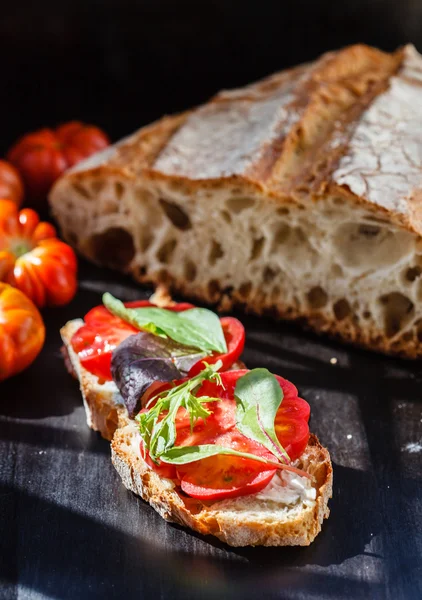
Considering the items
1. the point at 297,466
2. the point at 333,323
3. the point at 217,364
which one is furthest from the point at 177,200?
the point at 297,466

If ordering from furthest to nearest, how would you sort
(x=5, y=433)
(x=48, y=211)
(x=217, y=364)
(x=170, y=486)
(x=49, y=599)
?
(x=48, y=211), (x=5, y=433), (x=217, y=364), (x=170, y=486), (x=49, y=599)

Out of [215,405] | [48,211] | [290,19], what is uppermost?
[290,19]

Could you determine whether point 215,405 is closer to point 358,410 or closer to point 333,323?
point 358,410

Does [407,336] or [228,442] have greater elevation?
[228,442]

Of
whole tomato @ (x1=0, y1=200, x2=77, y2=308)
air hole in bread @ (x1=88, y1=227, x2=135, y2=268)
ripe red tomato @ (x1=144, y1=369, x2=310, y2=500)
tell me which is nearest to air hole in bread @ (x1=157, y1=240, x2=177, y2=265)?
air hole in bread @ (x1=88, y1=227, x2=135, y2=268)

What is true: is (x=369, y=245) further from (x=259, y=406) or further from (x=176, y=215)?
(x=259, y=406)

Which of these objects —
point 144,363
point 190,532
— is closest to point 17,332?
point 144,363

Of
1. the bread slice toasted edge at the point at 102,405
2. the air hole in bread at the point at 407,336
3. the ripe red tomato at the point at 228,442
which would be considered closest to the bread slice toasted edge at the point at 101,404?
the bread slice toasted edge at the point at 102,405
